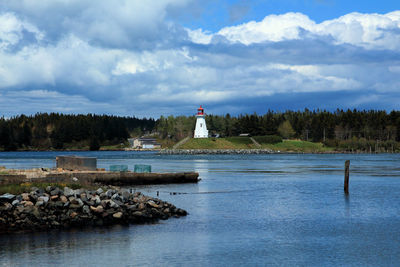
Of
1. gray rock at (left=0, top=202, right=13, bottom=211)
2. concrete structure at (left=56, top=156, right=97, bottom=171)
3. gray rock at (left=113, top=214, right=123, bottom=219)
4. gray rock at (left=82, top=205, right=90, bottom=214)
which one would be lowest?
gray rock at (left=113, top=214, right=123, bottom=219)

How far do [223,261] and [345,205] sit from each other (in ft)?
68.5

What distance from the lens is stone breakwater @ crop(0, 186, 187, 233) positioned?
2741cm

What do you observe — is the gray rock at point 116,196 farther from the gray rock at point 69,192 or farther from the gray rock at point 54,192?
the gray rock at point 54,192

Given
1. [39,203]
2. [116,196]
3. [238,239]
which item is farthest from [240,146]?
[238,239]

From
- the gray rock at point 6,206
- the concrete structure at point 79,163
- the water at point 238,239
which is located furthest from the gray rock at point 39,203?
the concrete structure at point 79,163

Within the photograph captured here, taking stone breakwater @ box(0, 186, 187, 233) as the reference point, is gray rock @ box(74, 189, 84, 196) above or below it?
above

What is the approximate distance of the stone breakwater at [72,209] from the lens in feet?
89.9

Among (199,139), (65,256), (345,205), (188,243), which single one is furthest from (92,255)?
(199,139)

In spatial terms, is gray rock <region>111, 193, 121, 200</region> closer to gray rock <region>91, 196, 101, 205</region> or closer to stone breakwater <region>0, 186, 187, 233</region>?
stone breakwater <region>0, 186, 187, 233</region>

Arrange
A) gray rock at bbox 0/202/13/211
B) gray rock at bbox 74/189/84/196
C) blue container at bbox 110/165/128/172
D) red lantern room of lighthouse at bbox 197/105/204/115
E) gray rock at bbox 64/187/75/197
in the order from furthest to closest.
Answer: red lantern room of lighthouse at bbox 197/105/204/115 < blue container at bbox 110/165/128/172 < gray rock at bbox 74/189/84/196 < gray rock at bbox 64/187/75/197 < gray rock at bbox 0/202/13/211

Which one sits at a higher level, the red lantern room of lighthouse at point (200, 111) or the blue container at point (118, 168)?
the red lantern room of lighthouse at point (200, 111)

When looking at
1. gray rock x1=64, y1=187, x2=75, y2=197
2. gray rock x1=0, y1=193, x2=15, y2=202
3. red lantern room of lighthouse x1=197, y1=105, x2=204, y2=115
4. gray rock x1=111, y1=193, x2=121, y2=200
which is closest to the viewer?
gray rock x1=0, y1=193, x2=15, y2=202

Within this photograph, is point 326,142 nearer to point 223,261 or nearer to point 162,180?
point 162,180

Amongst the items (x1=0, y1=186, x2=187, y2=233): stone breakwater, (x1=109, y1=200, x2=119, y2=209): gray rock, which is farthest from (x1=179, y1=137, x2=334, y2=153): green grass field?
(x1=109, y1=200, x2=119, y2=209): gray rock
